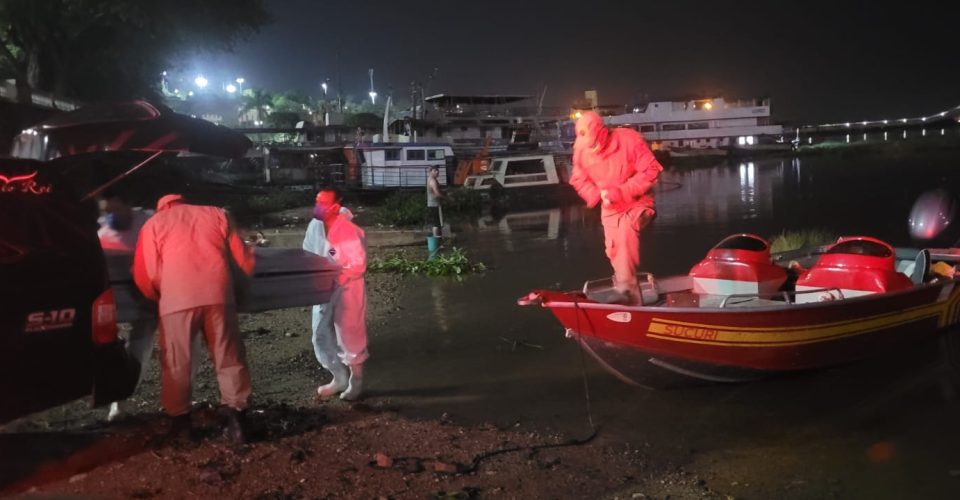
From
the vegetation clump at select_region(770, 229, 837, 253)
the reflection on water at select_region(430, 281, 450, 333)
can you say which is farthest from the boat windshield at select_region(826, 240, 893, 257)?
the vegetation clump at select_region(770, 229, 837, 253)

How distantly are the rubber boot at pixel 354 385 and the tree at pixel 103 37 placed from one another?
73.0 feet

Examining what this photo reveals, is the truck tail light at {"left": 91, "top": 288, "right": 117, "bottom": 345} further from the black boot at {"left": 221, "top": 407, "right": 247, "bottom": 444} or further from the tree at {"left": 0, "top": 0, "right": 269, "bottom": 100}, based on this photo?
the tree at {"left": 0, "top": 0, "right": 269, "bottom": 100}

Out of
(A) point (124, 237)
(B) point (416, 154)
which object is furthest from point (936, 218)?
(B) point (416, 154)

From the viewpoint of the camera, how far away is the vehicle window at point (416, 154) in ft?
118

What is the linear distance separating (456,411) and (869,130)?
130 metres

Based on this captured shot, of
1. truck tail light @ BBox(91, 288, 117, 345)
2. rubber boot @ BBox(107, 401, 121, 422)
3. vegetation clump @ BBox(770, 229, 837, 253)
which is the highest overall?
truck tail light @ BBox(91, 288, 117, 345)

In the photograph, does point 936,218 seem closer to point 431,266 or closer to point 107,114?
point 431,266

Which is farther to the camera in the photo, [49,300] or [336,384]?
[336,384]

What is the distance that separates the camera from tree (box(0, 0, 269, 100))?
24.5 metres

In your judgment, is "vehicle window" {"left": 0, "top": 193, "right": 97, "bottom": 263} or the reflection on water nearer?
"vehicle window" {"left": 0, "top": 193, "right": 97, "bottom": 263}

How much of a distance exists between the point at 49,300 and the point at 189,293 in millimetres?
880

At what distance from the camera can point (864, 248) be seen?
785 cm

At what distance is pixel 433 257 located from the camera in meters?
14.0

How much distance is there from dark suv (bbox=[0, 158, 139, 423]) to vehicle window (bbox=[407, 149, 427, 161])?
32.0 metres
